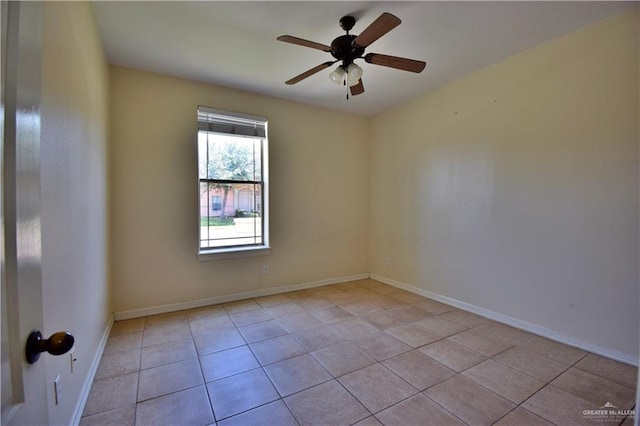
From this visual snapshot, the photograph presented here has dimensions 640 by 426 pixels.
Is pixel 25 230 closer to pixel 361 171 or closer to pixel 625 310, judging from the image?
pixel 625 310

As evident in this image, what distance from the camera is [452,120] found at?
355 cm

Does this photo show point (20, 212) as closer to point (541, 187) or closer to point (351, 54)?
point (351, 54)

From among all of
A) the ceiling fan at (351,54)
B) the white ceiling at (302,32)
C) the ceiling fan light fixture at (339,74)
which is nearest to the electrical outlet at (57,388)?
the ceiling fan at (351,54)

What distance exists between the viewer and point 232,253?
3.68m

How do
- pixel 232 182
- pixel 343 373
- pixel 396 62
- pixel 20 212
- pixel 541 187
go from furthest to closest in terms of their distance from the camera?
pixel 232 182 < pixel 541 187 < pixel 396 62 < pixel 343 373 < pixel 20 212

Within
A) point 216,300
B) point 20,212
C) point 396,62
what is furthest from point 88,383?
point 396,62

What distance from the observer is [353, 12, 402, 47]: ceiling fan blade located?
5.77ft

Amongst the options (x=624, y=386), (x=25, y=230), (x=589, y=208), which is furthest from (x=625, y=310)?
(x=25, y=230)

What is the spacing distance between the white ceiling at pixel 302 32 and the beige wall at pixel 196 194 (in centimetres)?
47

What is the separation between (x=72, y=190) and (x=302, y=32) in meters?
2.08

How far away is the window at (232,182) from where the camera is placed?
3578mm

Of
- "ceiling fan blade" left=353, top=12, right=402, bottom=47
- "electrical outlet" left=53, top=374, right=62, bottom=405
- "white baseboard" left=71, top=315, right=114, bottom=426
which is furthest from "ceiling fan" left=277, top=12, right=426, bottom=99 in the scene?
"white baseboard" left=71, top=315, right=114, bottom=426

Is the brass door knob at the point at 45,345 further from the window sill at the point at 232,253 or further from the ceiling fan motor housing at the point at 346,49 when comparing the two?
the window sill at the point at 232,253

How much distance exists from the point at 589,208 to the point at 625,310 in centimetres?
84
